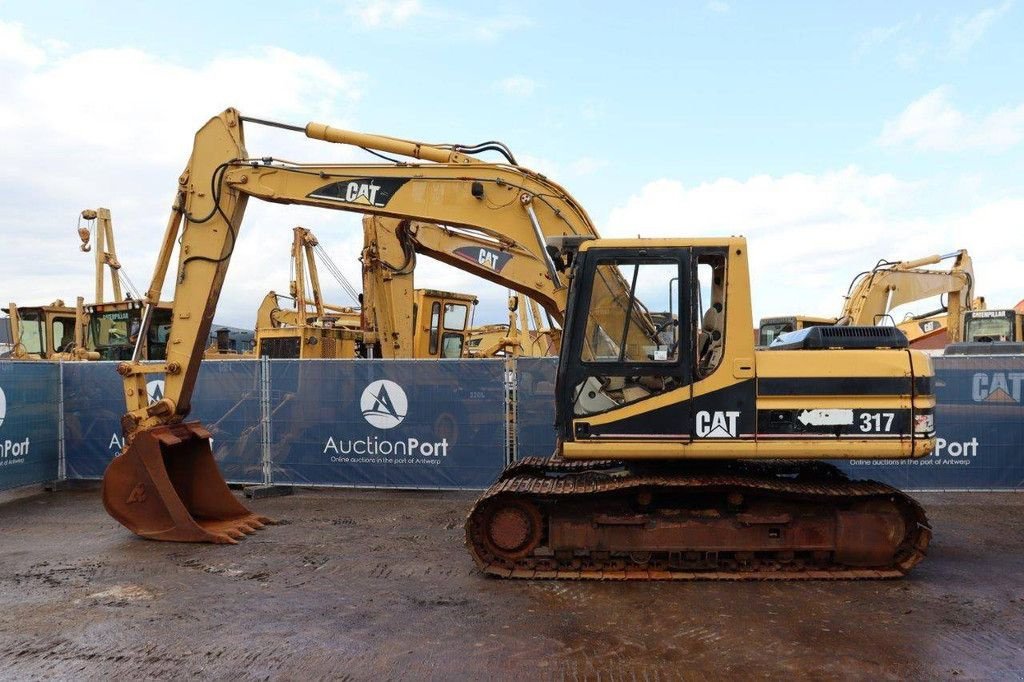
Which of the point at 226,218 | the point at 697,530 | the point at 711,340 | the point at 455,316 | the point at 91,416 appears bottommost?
the point at 697,530

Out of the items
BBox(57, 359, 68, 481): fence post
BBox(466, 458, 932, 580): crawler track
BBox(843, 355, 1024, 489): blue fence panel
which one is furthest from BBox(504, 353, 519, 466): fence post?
BBox(57, 359, 68, 481): fence post

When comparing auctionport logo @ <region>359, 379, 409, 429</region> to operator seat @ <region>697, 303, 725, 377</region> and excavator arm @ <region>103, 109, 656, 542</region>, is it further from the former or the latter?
operator seat @ <region>697, 303, 725, 377</region>

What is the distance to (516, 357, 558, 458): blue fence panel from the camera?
965 cm

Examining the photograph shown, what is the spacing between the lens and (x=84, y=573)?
6.37 metres

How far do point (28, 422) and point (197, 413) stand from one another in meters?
2.26

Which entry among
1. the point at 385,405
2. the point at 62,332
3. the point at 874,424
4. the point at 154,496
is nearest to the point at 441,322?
the point at 385,405

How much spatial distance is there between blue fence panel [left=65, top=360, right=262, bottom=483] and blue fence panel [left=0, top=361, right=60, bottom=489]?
220 mm

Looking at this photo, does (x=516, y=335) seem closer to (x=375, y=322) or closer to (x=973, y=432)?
(x=375, y=322)

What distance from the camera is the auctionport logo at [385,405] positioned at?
9914mm

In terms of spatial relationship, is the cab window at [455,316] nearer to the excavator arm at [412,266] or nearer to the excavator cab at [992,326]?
the excavator arm at [412,266]

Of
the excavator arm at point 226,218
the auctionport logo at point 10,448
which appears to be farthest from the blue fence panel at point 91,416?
the excavator arm at point 226,218

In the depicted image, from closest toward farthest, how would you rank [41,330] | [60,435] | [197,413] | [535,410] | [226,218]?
[226,218]
[535,410]
[197,413]
[60,435]
[41,330]

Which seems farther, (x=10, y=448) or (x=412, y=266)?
(x=412, y=266)

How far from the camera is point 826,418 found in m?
5.74
